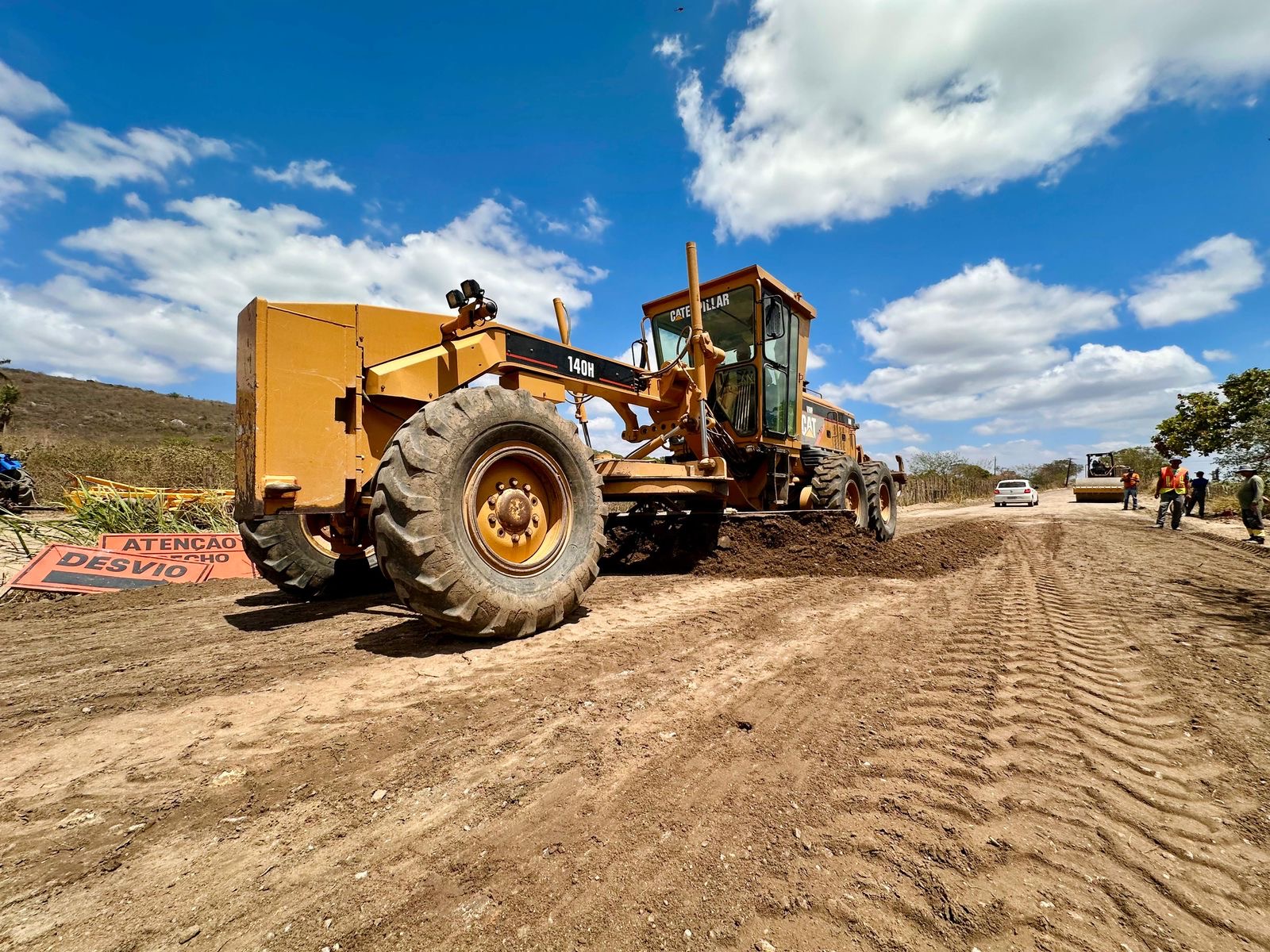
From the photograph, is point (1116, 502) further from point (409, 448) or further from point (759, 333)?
point (409, 448)

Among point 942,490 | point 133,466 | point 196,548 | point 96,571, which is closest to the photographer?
point 96,571

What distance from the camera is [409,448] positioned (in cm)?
307

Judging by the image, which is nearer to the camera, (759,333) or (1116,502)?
(759,333)

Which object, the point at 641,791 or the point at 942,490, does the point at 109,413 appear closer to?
the point at 641,791

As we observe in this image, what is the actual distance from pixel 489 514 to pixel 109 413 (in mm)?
54586

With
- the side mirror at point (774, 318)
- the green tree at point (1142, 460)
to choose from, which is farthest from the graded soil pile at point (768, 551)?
the green tree at point (1142, 460)

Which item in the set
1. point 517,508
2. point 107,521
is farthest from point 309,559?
point 107,521

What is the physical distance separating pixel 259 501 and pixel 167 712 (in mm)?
1301

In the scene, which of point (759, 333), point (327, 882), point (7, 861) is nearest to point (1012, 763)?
point (327, 882)

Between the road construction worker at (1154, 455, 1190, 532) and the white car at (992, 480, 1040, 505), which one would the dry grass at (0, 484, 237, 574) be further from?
the white car at (992, 480, 1040, 505)

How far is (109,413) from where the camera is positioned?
4188cm

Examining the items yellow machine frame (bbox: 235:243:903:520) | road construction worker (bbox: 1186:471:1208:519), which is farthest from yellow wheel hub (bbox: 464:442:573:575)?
road construction worker (bbox: 1186:471:1208:519)

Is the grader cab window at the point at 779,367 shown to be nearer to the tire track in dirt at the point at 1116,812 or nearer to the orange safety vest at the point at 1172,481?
the tire track in dirt at the point at 1116,812

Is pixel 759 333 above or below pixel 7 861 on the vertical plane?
above
